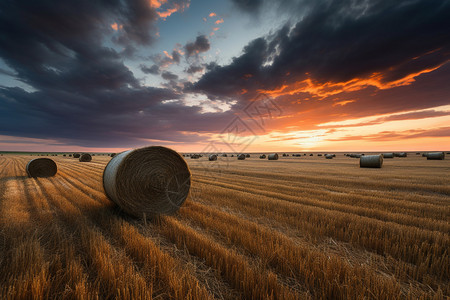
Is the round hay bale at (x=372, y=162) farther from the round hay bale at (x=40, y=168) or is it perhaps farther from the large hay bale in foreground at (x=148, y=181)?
the round hay bale at (x=40, y=168)

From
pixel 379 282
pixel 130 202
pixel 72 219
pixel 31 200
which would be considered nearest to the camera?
pixel 379 282

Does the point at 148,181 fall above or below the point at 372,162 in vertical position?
below

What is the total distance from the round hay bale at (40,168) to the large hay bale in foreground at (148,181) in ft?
34.3

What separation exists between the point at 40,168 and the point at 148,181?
12.2 m

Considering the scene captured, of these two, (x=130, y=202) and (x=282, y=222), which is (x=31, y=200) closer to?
(x=130, y=202)

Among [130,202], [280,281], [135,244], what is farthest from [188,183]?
[280,281]

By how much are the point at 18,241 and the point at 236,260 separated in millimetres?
3805

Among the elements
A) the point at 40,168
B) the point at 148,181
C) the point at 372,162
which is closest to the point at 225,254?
the point at 148,181

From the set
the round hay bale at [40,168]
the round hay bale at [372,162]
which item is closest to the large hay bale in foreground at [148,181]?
the round hay bale at [40,168]

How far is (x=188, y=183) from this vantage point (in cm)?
607

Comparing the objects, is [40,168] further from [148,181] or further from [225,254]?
[225,254]

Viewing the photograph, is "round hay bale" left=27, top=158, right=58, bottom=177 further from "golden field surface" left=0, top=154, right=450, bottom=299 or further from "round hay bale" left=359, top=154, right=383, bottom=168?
"round hay bale" left=359, top=154, right=383, bottom=168

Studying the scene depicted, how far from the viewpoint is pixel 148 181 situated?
18.7ft

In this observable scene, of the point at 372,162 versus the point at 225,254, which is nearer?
the point at 225,254
